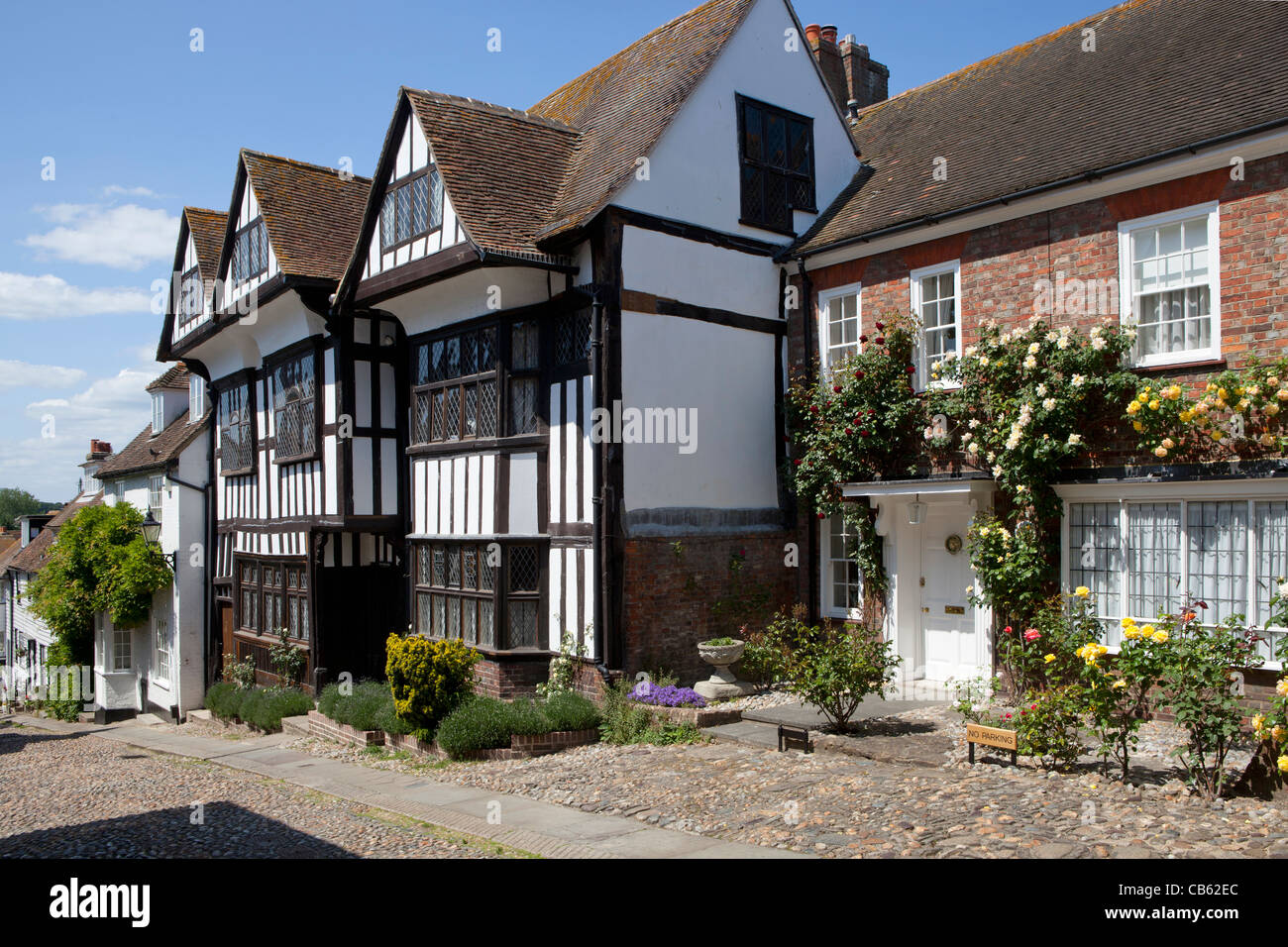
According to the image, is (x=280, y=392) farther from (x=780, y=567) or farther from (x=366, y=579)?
(x=780, y=567)

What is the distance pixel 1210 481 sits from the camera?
10219 millimetres

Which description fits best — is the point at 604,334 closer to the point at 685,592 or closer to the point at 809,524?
the point at 685,592

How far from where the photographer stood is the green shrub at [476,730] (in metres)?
12.3

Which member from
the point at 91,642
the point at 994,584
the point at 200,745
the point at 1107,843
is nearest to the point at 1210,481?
the point at 994,584

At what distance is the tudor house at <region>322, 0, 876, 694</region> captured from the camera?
13.5m

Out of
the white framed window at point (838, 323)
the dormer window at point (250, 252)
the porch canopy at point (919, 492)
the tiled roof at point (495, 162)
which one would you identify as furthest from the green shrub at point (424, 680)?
the dormer window at point (250, 252)

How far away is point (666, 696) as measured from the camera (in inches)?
496

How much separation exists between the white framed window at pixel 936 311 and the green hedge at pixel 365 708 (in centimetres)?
878

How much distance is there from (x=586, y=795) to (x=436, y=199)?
9181mm

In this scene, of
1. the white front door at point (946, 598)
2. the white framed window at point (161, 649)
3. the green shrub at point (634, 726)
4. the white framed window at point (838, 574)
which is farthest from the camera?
the white framed window at point (161, 649)

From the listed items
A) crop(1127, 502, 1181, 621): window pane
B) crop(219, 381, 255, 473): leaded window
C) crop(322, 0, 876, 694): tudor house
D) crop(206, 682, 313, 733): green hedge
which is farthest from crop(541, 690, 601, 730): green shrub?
crop(219, 381, 255, 473): leaded window

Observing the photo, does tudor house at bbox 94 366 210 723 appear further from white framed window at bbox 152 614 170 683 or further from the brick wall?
the brick wall

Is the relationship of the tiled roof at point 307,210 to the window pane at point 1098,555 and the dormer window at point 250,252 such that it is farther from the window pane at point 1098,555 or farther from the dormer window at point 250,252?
the window pane at point 1098,555

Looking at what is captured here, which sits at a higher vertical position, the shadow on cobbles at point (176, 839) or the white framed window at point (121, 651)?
the shadow on cobbles at point (176, 839)
